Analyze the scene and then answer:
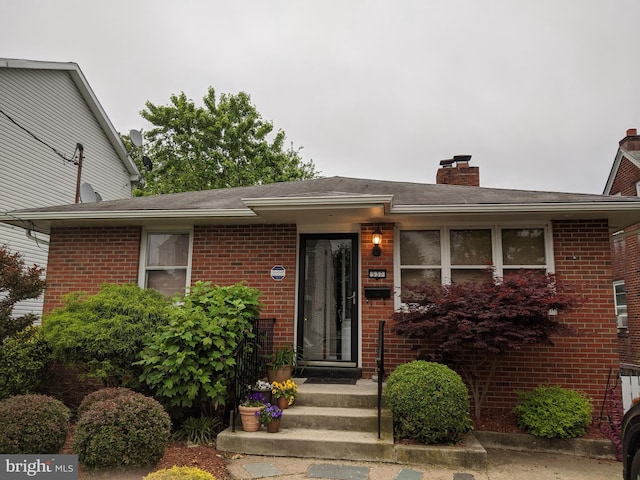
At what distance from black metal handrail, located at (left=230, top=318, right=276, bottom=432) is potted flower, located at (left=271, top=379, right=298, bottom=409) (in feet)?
1.17

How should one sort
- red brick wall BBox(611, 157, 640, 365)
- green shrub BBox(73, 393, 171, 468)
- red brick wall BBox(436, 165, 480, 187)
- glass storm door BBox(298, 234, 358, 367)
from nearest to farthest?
1. green shrub BBox(73, 393, 171, 468)
2. glass storm door BBox(298, 234, 358, 367)
3. red brick wall BBox(436, 165, 480, 187)
4. red brick wall BBox(611, 157, 640, 365)

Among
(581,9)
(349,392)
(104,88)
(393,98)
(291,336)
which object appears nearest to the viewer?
(349,392)

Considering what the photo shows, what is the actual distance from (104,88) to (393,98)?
13.5m

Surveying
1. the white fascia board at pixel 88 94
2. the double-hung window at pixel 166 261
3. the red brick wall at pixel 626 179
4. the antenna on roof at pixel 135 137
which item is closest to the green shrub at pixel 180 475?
the double-hung window at pixel 166 261

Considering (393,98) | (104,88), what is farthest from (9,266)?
(104,88)

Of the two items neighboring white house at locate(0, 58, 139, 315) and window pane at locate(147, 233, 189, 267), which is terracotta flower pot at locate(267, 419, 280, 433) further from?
neighboring white house at locate(0, 58, 139, 315)

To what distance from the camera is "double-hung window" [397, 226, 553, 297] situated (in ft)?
20.0

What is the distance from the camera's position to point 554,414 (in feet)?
16.1

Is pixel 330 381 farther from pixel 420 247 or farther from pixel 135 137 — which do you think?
pixel 135 137

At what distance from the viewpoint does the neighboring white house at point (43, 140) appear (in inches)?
423

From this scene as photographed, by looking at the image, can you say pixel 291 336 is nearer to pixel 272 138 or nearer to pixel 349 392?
pixel 349 392

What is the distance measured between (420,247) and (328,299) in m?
1.62

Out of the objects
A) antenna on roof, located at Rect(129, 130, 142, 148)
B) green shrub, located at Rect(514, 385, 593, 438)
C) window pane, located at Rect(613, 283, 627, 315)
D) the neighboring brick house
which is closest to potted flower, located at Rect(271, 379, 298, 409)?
green shrub, located at Rect(514, 385, 593, 438)

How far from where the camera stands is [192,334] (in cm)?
487
